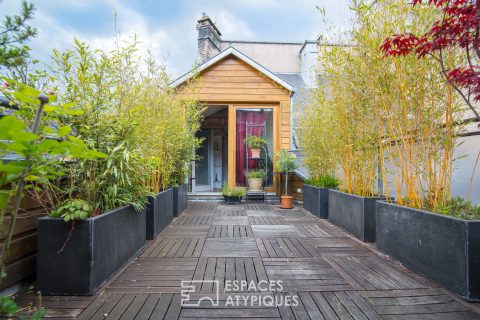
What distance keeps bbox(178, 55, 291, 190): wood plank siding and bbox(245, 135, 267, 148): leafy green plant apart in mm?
303

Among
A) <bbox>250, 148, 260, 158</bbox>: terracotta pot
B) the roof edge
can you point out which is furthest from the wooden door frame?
the roof edge

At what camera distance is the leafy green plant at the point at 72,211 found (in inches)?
61.9

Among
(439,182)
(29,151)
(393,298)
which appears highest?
(29,151)

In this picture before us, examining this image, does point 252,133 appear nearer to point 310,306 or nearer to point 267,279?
point 267,279

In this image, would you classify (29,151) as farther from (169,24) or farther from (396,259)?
(169,24)

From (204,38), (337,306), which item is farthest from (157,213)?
(204,38)

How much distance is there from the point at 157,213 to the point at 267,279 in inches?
63.4

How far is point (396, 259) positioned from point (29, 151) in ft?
8.34

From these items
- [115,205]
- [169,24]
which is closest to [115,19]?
[115,205]

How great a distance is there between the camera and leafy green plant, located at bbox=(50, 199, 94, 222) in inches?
61.9

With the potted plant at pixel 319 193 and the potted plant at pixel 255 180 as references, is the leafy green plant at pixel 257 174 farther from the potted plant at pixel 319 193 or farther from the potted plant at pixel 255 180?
the potted plant at pixel 319 193

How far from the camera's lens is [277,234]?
2945 millimetres

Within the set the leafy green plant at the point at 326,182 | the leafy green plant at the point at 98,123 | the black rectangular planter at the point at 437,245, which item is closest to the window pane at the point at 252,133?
the leafy green plant at the point at 326,182

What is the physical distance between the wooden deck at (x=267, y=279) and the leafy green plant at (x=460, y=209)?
1.70 ft
